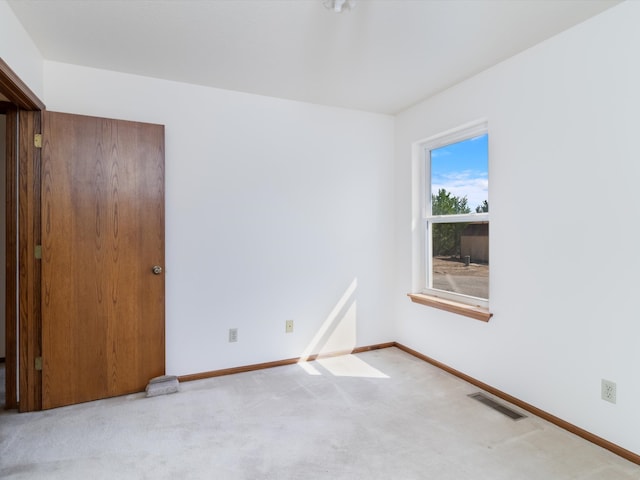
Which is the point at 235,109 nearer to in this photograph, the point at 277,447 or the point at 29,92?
the point at 29,92

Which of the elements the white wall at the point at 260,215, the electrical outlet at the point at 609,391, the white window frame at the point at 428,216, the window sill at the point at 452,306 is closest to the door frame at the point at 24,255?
the white wall at the point at 260,215

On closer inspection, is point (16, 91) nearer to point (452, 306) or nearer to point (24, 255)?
point (24, 255)

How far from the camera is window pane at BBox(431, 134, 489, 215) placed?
2.89 metres

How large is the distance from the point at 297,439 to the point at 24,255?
6.94ft

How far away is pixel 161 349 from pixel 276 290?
Result: 101 centimetres

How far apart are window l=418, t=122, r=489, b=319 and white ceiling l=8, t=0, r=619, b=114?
579mm

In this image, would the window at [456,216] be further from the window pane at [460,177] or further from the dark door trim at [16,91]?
the dark door trim at [16,91]

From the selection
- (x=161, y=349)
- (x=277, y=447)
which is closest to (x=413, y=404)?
(x=277, y=447)

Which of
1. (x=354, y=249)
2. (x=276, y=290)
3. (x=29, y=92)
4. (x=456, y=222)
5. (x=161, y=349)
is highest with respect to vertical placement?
(x=29, y=92)

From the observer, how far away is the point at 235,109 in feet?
10.0

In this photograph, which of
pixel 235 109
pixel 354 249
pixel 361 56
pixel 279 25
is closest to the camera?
pixel 279 25

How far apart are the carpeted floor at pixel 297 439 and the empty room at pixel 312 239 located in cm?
2

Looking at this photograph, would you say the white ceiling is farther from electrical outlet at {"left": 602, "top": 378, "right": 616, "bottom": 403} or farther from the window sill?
electrical outlet at {"left": 602, "top": 378, "right": 616, "bottom": 403}

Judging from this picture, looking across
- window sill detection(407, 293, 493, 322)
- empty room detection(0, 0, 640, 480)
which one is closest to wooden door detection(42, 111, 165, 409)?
empty room detection(0, 0, 640, 480)
